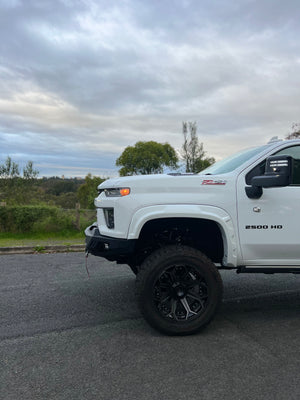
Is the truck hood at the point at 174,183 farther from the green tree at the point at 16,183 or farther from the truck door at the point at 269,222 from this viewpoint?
the green tree at the point at 16,183

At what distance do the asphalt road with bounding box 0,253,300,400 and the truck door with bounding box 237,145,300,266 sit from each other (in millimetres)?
851

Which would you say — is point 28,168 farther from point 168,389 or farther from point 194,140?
point 168,389

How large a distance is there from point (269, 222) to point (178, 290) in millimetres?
1157

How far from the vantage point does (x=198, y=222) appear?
3434 millimetres

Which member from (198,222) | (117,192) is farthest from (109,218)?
(198,222)

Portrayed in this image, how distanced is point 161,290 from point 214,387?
1035 millimetres

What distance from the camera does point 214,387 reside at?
7.56 ft

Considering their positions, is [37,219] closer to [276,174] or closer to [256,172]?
[256,172]

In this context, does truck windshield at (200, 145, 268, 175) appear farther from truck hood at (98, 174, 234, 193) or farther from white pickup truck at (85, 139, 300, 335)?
truck hood at (98, 174, 234, 193)

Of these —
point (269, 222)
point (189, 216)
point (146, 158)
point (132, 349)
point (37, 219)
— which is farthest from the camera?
point (146, 158)

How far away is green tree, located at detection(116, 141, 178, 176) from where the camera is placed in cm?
4419

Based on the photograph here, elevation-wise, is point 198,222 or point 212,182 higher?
point 212,182

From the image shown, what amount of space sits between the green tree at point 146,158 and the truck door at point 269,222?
132 ft

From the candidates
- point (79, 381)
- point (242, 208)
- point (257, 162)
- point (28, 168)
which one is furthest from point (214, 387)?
point (28, 168)
